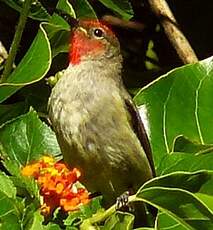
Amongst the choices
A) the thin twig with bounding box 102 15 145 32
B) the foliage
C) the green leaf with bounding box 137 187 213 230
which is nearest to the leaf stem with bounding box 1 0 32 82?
the foliage

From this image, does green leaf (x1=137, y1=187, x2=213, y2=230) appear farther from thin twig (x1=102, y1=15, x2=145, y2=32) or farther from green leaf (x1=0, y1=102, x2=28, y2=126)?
thin twig (x1=102, y1=15, x2=145, y2=32)

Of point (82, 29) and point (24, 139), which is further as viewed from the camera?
point (82, 29)

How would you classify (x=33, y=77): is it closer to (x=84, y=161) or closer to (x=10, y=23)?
(x=84, y=161)

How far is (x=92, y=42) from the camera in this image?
4109mm

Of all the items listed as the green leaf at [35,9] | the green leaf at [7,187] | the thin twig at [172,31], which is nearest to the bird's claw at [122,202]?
the green leaf at [7,187]

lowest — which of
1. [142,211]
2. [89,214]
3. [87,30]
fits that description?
[142,211]

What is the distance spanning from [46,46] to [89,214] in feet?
1.92

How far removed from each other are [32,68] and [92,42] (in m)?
1.07

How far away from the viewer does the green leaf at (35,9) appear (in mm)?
3631

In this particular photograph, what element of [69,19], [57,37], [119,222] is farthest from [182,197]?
[69,19]

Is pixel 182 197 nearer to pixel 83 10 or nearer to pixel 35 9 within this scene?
pixel 35 9

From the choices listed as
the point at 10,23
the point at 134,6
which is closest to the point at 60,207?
the point at 10,23

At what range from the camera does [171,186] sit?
2.45 m

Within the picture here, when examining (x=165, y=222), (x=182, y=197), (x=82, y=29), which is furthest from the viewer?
(x=82, y=29)
